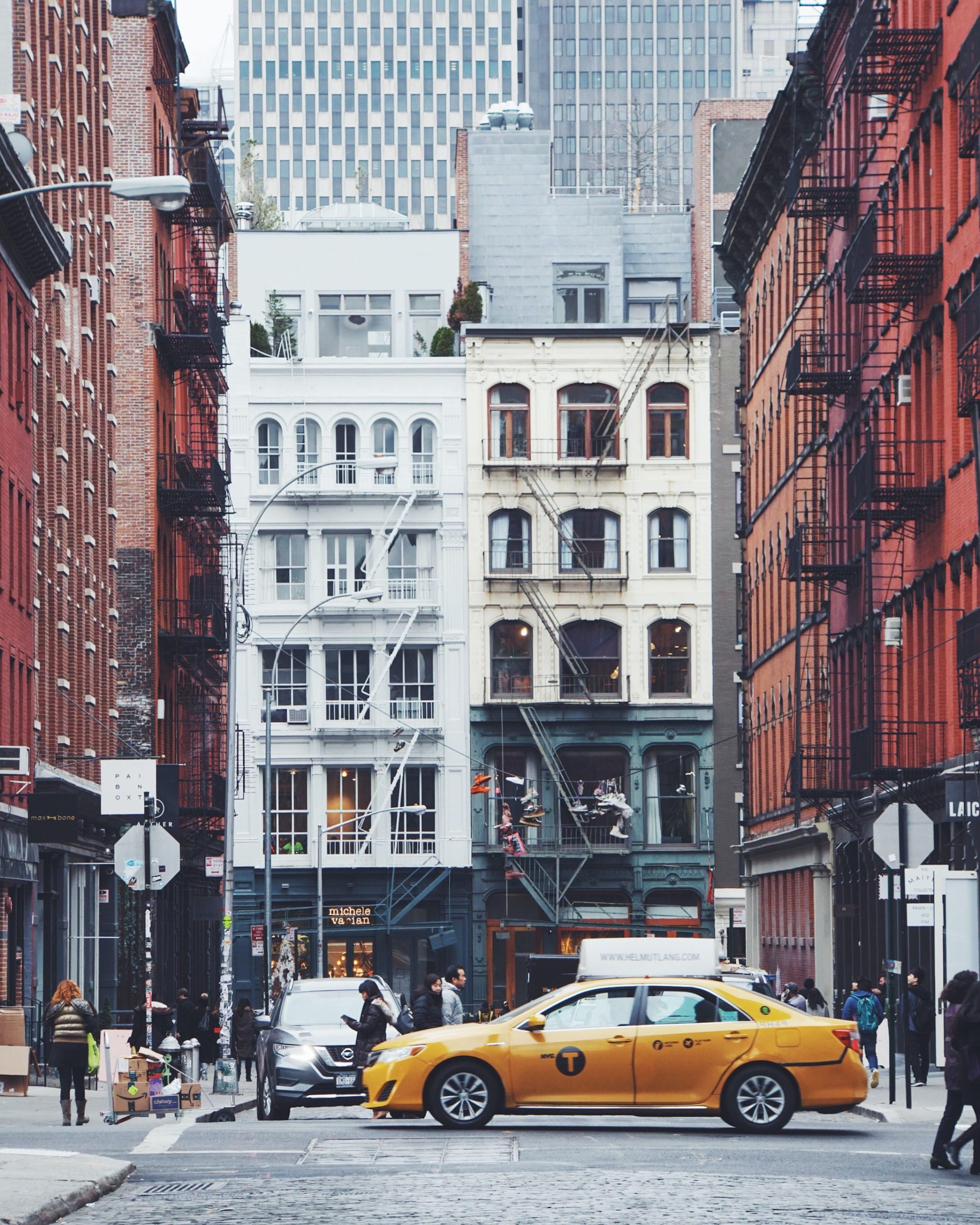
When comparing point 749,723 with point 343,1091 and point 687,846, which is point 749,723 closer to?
point 687,846

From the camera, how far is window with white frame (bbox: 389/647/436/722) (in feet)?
260

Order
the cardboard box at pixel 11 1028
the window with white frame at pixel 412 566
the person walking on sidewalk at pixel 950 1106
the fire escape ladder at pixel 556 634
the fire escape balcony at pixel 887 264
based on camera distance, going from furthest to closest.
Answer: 1. the fire escape ladder at pixel 556 634
2. the window with white frame at pixel 412 566
3. the fire escape balcony at pixel 887 264
4. the cardboard box at pixel 11 1028
5. the person walking on sidewalk at pixel 950 1106

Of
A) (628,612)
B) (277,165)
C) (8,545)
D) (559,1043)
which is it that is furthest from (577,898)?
(277,165)

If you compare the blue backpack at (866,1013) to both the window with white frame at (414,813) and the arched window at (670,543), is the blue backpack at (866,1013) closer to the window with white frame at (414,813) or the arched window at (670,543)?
the window with white frame at (414,813)

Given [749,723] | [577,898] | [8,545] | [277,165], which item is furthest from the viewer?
[277,165]

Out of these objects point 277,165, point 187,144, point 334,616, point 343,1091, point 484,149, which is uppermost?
point 277,165

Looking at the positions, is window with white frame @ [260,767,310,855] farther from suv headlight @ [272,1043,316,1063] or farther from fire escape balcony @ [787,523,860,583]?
suv headlight @ [272,1043,316,1063]

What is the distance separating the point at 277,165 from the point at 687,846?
12662cm

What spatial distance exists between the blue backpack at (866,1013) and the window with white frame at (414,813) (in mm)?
39733

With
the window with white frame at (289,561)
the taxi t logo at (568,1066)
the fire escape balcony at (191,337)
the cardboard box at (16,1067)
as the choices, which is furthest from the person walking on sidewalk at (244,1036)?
the window with white frame at (289,561)

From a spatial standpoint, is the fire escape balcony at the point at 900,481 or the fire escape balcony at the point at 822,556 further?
the fire escape balcony at the point at 822,556

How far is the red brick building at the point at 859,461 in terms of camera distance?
128 ft

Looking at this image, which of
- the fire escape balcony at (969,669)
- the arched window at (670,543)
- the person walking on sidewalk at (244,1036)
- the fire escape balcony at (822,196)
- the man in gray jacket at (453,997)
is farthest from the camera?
the arched window at (670,543)

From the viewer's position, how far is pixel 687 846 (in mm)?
79500
